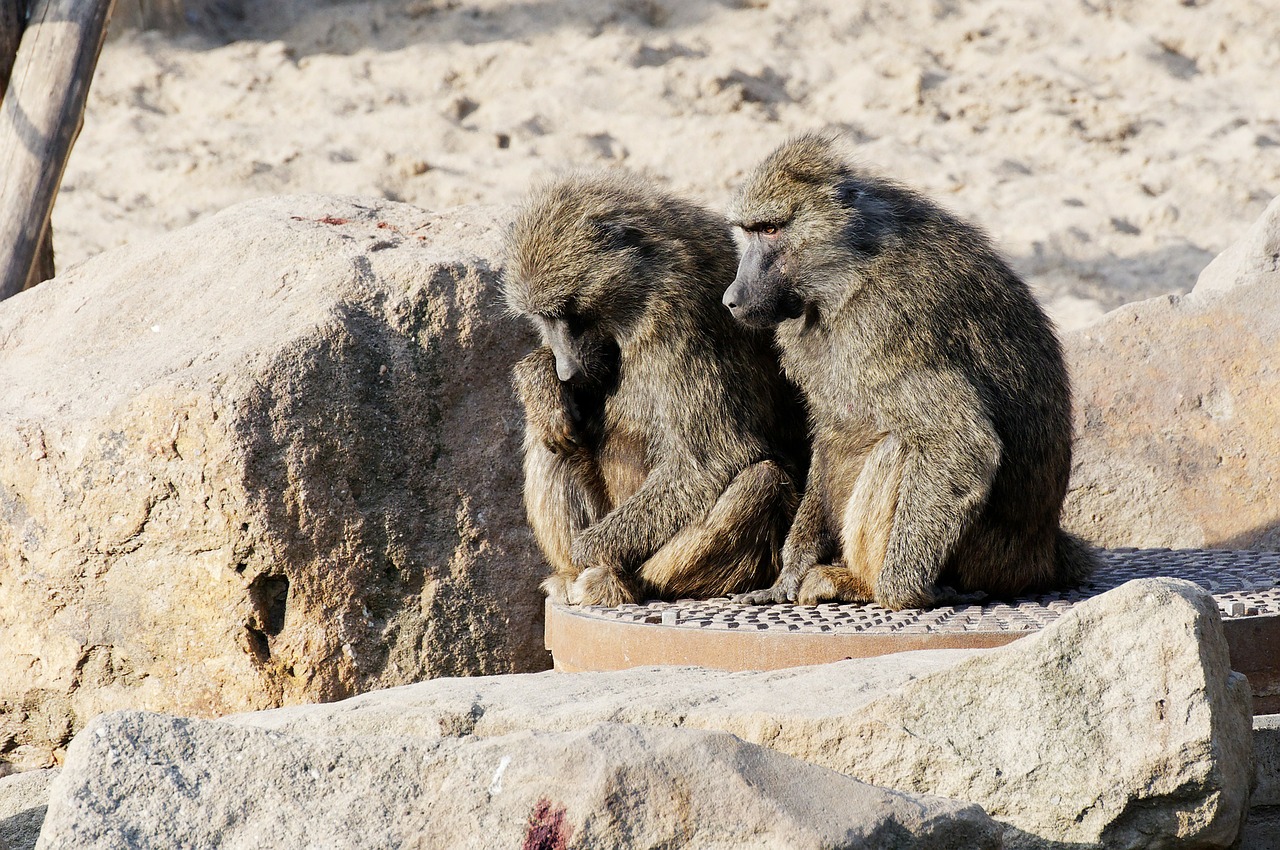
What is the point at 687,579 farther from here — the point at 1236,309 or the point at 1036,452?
the point at 1236,309

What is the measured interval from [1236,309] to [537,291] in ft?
9.10

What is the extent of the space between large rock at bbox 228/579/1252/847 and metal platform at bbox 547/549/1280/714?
472 millimetres

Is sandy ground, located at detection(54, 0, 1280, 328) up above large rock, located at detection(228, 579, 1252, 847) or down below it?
above

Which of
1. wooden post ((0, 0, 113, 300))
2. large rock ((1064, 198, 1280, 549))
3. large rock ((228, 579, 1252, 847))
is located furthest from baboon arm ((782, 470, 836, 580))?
wooden post ((0, 0, 113, 300))

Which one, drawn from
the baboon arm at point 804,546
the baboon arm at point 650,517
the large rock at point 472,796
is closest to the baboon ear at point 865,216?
the baboon arm at point 804,546

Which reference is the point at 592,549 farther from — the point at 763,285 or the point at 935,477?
the point at 935,477

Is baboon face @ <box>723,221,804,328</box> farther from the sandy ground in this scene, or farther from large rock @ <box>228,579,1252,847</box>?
the sandy ground

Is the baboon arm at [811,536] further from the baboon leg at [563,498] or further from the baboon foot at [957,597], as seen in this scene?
the baboon leg at [563,498]

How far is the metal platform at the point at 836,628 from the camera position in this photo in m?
3.10

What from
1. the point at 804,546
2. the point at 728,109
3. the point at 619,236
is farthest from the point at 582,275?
the point at 728,109

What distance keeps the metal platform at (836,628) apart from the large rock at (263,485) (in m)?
0.88

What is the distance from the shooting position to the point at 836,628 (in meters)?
3.25

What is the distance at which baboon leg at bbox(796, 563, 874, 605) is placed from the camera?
3.62 metres

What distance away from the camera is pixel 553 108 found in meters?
8.89
